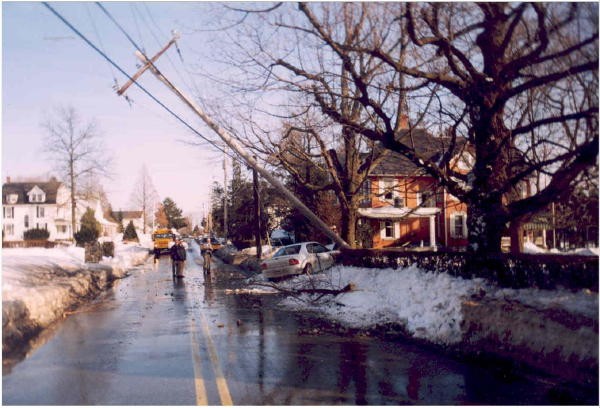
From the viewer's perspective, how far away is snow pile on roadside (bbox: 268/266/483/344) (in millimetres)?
10133

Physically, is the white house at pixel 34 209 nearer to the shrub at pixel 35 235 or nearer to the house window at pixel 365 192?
the shrub at pixel 35 235

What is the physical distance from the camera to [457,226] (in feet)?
135

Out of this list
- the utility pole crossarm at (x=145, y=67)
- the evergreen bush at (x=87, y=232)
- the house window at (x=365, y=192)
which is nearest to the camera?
the utility pole crossarm at (x=145, y=67)

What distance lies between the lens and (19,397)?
650 centimetres

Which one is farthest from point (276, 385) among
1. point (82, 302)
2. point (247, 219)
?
point (247, 219)

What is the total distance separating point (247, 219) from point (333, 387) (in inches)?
1594

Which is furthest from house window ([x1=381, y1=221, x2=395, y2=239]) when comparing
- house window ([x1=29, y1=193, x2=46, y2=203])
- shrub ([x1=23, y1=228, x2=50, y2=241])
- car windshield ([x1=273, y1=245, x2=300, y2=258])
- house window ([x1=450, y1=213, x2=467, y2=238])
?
house window ([x1=29, y1=193, x2=46, y2=203])

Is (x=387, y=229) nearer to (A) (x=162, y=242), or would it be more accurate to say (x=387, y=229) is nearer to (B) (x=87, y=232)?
(A) (x=162, y=242)

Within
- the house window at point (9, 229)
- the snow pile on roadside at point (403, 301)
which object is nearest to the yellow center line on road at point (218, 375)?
the snow pile on roadside at point (403, 301)

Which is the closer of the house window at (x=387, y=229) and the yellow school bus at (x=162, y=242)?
the house window at (x=387, y=229)

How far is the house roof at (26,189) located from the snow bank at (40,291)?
54736 mm

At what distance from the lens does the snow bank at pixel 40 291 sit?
35.6 feet

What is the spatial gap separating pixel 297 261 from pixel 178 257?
19.5ft

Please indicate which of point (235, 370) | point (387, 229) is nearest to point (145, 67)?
point (235, 370)
